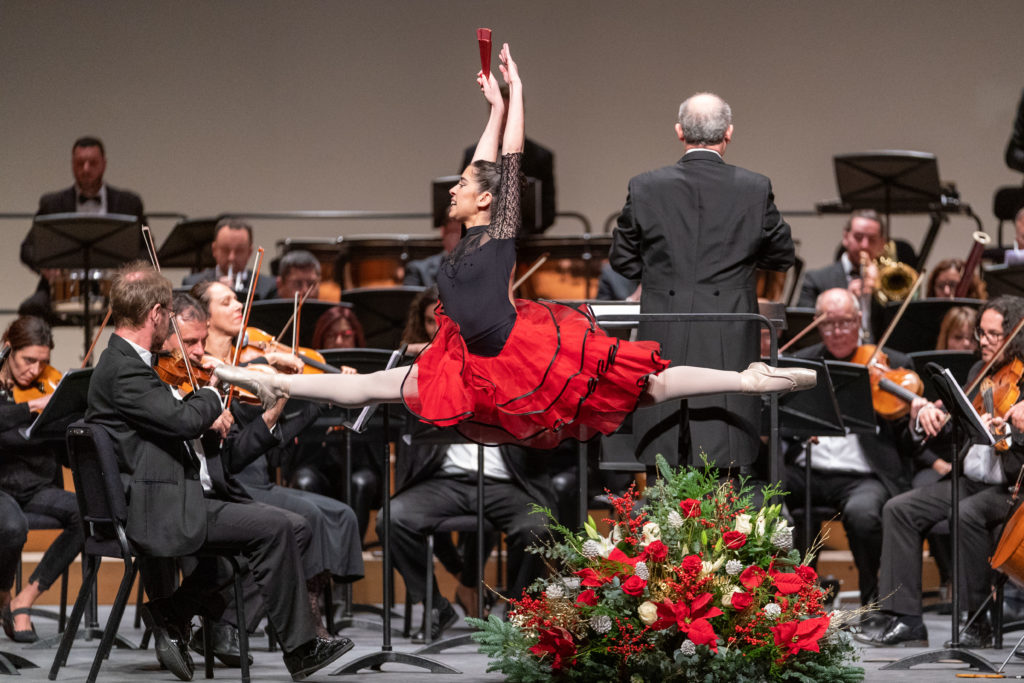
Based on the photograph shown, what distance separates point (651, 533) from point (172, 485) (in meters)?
1.31

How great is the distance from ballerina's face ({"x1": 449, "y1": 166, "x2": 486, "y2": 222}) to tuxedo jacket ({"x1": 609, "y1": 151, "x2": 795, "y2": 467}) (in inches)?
17.3

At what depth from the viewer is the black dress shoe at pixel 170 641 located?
3824 mm

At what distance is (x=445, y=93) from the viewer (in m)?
9.16

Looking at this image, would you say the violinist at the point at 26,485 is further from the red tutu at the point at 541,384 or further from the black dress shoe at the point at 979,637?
the black dress shoe at the point at 979,637

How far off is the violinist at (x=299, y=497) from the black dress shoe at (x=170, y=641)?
1.56 feet

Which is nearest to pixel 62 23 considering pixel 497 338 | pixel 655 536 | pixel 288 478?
pixel 288 478

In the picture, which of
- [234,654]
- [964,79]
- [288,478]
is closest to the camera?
[234,654]

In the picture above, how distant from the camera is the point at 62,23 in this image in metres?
8.98

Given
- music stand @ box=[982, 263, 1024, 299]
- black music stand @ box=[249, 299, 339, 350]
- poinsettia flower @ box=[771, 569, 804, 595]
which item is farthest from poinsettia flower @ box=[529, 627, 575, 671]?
music stand @ box=[982, 263, 1024, 299]

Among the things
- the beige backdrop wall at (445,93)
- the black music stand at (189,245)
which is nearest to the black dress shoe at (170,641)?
the black music stand at (189,245)

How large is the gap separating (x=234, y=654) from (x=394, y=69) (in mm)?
5699

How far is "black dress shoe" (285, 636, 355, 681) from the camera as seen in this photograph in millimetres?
3766

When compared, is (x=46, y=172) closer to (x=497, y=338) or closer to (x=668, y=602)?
(x=497, y=338)

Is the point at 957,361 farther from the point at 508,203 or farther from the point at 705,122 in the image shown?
the point at 508,203
